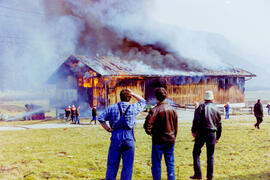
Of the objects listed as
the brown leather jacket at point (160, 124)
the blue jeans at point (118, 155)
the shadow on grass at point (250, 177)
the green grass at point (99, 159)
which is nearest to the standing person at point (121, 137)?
the blue jeans at point (118, 155)

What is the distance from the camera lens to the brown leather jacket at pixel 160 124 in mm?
4770

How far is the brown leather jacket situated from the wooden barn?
1800 cm

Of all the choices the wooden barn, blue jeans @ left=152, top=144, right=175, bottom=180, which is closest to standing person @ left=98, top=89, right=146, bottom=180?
blue jeans @ left=152, top=144, right=175, bottom=180

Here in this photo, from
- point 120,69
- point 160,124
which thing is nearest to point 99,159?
point 160,124

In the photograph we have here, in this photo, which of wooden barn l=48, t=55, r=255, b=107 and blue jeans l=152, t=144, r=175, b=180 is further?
wooden barn l=48, t=55, r=255, b=107

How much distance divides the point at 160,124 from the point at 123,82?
19732mm

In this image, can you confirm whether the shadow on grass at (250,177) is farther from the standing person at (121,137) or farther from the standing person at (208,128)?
the standing person at (121,137)

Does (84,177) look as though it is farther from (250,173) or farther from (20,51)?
(20,51)

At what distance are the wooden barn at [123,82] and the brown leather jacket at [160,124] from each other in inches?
709

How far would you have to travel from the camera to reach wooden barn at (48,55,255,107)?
23.7 metres

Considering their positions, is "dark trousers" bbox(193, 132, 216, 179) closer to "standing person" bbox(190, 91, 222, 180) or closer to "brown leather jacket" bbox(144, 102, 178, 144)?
"standing person" bbox(190, 91, 222, 180)

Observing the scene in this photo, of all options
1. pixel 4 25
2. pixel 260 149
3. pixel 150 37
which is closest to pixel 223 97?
pixel 150 37

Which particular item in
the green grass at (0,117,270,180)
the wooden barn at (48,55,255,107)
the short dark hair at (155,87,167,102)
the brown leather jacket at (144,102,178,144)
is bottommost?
the green grass at (0,117,270,180)

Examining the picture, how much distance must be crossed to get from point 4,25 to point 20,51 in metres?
5.21
